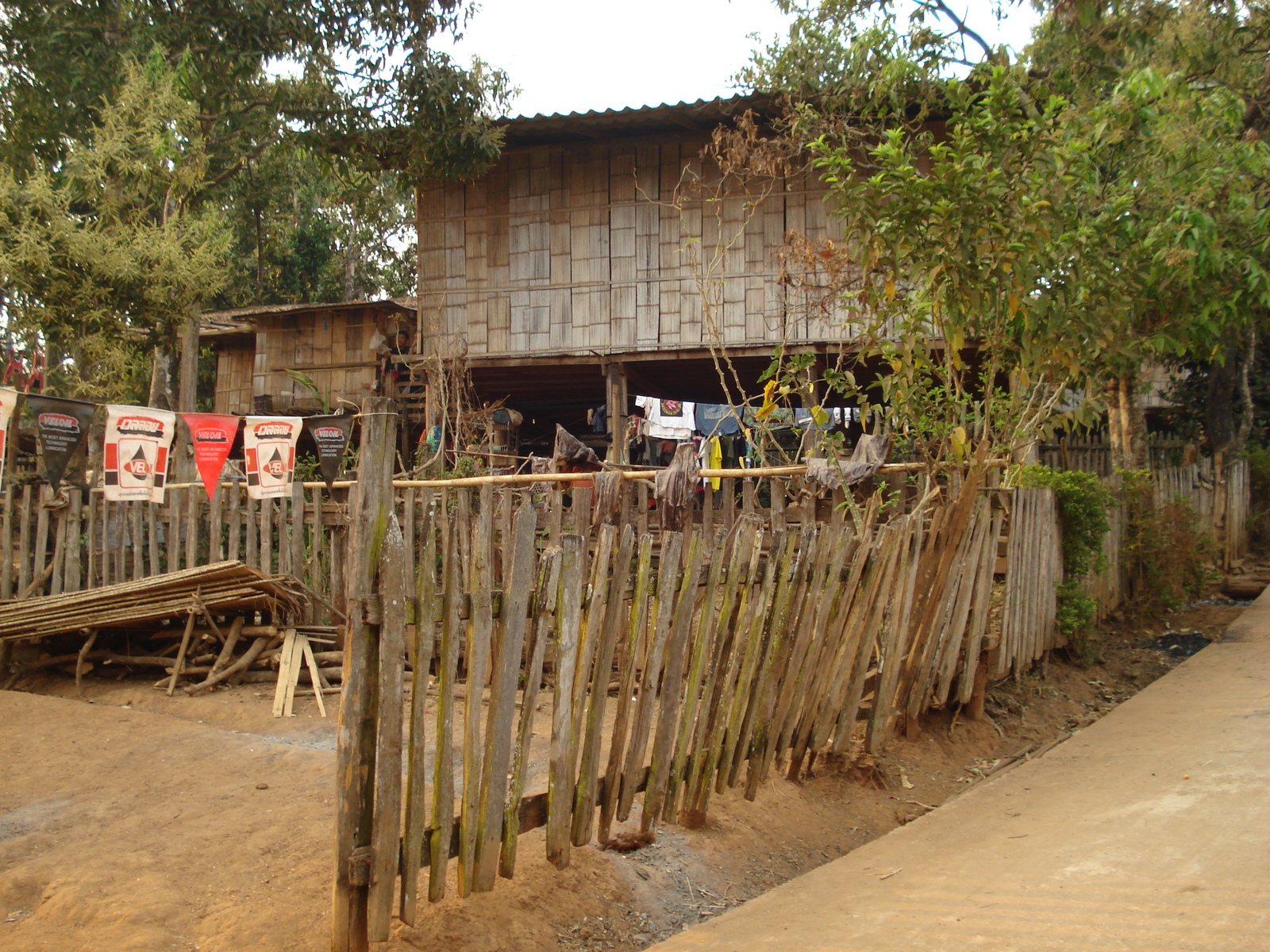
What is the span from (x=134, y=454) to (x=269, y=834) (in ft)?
15.7

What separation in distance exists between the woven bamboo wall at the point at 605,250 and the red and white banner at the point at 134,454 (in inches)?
244

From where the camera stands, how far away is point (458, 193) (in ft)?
46.2

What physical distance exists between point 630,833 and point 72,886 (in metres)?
2.01

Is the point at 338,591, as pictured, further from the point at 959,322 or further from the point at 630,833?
the point at 959,322

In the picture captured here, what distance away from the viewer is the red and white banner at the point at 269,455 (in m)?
7.80

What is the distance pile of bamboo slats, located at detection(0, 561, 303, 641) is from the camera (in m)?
6.60

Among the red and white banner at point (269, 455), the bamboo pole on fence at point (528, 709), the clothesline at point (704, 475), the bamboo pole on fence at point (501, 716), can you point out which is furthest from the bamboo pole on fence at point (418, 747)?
the red and white banner at point (269, 455)

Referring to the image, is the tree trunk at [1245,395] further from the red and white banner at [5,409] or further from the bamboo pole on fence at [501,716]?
the red and white banner at [5,409]

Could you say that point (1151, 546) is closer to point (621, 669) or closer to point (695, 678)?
point (621, 669)

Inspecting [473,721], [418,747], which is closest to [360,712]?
[418,747]

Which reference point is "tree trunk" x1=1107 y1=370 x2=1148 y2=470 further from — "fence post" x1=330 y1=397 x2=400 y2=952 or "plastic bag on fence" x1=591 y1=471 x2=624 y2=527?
"fence post" x1=330 y1=397 x2=400 y2=952

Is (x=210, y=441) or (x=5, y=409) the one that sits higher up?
(x=5, y=409)

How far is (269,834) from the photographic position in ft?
12.7

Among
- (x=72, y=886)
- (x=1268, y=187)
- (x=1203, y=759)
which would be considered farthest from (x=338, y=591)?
(x=1268, y=187)
